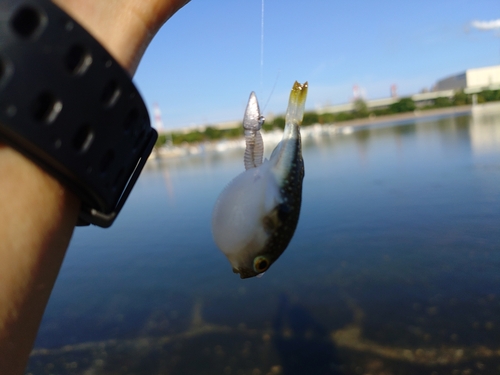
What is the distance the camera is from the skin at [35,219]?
2.80 feet

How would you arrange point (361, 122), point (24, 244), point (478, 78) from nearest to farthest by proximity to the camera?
point (24, 244)
point (361, 122)
point (478, 78)

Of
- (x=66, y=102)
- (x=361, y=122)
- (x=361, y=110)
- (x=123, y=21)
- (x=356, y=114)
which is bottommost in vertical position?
(x=361, y=122)

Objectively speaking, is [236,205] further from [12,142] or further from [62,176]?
[12,142]

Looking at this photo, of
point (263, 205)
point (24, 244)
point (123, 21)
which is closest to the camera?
point (24, 244)

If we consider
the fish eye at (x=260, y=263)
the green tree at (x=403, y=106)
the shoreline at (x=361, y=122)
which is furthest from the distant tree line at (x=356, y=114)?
the fish eye at (x=260, y=263)

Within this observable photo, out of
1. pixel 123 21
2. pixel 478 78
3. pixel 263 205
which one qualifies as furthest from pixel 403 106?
pixel 123 21

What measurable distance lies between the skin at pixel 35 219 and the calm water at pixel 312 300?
4.23 metres

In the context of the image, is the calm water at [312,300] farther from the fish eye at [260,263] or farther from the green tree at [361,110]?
the green tree at [361,110]

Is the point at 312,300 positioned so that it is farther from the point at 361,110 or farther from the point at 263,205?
the point at 361,110

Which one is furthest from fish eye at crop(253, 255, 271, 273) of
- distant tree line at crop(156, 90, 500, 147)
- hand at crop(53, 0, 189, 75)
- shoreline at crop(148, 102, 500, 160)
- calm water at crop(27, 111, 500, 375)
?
distant tree line at crop(156, 90, 500, 147)

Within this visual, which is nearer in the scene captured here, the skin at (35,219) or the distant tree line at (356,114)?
the skin at (35,219)

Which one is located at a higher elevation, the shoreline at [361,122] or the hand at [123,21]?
the hand at [123,21]

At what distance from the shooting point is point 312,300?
5863mm

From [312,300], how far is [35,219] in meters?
5.55
